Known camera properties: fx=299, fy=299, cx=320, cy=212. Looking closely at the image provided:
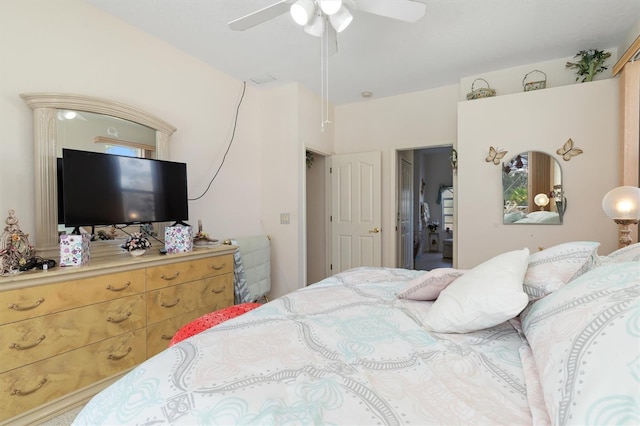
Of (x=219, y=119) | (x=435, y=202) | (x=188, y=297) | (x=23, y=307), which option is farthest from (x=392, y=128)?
(x=435, y=202)

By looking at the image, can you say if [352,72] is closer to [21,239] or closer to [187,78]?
[187,78]

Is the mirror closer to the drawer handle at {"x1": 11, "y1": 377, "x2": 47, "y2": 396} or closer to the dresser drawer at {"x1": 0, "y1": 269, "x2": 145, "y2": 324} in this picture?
the dresser drawer at {"x1": 0, "y1": 269, "x2": 145, "y2": 324}

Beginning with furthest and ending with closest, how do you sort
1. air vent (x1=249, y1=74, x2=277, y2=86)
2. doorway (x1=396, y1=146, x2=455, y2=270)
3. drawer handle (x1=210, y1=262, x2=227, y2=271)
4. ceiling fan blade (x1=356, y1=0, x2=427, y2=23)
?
doorway (x1=396, y1=146, x2=455, y2=270)
air vent (x1=249, y1=74, x2=277, y2=86)
drawer handle (x1=210, y1=262, x2=227, y2=271)
ceiling fan blade (x1=356, y1=0, x2=427, y2=23)

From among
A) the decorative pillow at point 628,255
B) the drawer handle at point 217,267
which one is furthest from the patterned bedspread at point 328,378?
the drawer handle at point 217,267

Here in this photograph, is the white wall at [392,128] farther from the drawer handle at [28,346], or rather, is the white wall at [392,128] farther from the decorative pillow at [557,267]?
the drawer handle at [28,346]

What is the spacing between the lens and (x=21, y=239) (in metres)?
1.70

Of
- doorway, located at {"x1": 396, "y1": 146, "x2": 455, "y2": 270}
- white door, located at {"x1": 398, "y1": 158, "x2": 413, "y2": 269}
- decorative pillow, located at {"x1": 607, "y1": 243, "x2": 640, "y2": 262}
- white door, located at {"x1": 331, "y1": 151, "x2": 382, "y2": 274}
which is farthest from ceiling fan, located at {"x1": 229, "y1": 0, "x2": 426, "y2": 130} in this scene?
doorway, located at {"x1": 396, "y1": 146, "x2": 455, "y2": 270}

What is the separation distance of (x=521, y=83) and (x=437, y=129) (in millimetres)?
954

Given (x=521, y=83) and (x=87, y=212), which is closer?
(x=87, y=212)

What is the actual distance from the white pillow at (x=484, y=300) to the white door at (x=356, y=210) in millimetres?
2867

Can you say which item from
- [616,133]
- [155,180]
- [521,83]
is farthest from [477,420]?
[521,83]

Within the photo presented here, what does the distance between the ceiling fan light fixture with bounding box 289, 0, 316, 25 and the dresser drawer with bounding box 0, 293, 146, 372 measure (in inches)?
81.0

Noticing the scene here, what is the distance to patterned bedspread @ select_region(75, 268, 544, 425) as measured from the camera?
2.19ft

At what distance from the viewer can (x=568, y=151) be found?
2.85m
